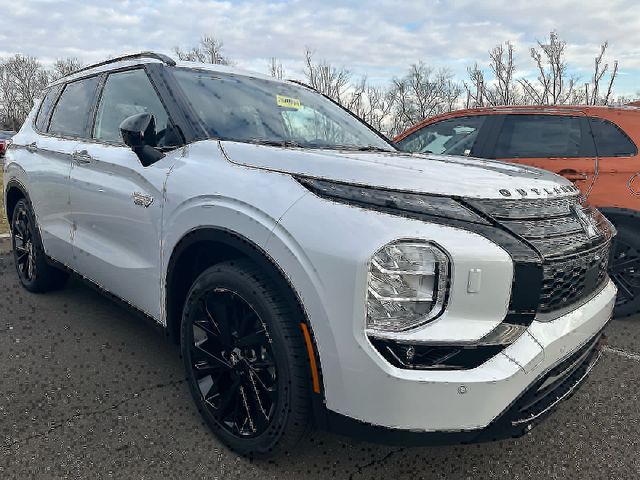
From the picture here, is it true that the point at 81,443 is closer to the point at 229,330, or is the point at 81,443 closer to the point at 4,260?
the point at 229,330

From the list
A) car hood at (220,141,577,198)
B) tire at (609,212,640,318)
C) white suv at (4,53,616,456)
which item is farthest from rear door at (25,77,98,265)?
tire at (609,212,640,318)

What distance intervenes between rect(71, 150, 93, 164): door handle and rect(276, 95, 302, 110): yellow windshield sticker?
45.5 inches

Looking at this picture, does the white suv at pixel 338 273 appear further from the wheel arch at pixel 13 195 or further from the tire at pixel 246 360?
the wheel arch at pixel 13 195

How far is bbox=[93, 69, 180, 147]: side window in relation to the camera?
2.53m

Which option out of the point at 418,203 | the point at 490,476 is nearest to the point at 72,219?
the point at 418,203

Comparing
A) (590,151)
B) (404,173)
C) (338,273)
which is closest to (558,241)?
(404,173)

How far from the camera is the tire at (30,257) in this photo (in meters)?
3.91

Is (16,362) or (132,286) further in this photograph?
(16,362)

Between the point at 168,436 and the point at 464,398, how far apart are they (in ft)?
4.56

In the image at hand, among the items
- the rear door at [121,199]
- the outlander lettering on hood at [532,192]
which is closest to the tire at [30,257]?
the rear door at [121,199]

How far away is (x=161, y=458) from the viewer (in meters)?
2.15

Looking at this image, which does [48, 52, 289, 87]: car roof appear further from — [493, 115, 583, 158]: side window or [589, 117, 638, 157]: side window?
[589, 117, 638, 157]: side window

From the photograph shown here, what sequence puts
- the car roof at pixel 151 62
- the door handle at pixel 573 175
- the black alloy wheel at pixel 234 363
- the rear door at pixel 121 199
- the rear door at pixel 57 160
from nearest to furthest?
the black alloy wheel at pixel 234 363 → the rear door at pixel 121 199 → the car roof at pixel 151 62 → the rear door at pixel 57 160 → the door handle at pixel 573 175

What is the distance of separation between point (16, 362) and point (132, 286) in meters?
0.95
